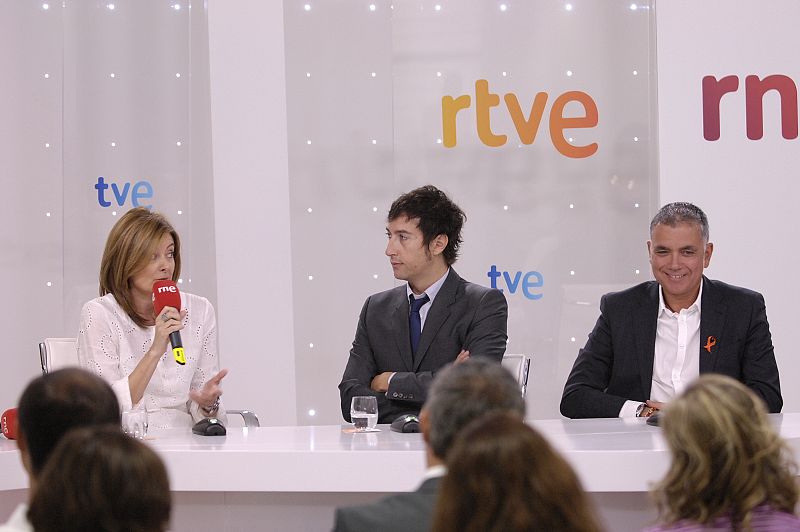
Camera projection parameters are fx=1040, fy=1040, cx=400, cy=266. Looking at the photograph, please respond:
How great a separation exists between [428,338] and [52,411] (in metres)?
2.15

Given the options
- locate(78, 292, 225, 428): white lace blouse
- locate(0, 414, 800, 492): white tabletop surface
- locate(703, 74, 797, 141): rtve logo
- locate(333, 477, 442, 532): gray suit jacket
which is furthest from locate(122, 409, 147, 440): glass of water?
locate(703, 74, 797, 141): rtve logo

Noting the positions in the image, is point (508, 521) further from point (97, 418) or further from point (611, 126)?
point (611, 126)

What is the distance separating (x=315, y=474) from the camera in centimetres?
278

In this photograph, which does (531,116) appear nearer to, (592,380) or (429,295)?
(429,295)

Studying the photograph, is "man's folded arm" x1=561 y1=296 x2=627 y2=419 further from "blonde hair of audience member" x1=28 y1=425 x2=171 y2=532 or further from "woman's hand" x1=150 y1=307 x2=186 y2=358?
"blonde hair of audience member" x1=28 y1=425 x2=171 y2=532

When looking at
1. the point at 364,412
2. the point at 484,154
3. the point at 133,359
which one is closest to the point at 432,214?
the point at 364,412

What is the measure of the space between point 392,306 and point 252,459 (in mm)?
1258

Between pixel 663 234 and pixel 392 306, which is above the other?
pixel 663 234

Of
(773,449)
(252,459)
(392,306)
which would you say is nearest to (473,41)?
(392,306)

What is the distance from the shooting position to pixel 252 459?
2.81m

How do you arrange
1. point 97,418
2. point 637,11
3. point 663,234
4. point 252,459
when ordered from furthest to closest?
point 637,11 → point 663,234 → point 252,459 → point 97,418

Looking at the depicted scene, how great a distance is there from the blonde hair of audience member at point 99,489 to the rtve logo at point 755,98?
4336mm

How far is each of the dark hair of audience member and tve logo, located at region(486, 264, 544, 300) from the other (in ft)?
3.94

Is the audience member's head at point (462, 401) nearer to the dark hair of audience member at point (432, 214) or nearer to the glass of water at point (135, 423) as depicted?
the glass of water at point (135, 423)
